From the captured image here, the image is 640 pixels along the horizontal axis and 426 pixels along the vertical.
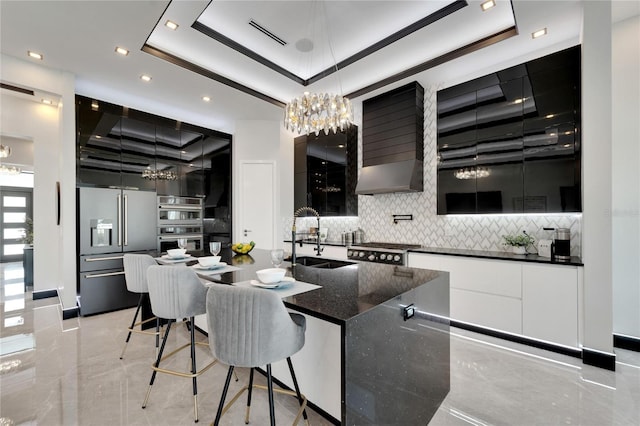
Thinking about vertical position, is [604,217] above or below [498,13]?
below

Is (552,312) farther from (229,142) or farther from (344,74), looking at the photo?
(229,142)

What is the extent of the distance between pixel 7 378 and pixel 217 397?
182 centimetres

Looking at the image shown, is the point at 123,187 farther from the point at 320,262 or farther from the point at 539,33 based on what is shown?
the point at 539,33

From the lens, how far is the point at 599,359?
2432 mm

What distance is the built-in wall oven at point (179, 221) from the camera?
4.63 m

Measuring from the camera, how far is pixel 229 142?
567cm

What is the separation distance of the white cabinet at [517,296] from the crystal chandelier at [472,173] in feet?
3.51

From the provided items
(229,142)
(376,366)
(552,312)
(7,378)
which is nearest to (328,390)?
(376,366)

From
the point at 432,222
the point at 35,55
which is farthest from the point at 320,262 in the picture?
the point at 35,55

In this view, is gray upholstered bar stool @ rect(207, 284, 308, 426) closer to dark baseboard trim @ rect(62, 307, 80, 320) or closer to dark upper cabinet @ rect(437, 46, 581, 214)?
dark upper cabinet @ rect(437, 46, 581, 214)

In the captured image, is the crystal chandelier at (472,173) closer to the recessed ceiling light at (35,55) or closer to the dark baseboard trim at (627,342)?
the dark baseboard trim at (627,342)

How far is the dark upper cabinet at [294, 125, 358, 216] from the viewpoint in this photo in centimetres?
507

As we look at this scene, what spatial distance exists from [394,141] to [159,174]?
12.5 ft

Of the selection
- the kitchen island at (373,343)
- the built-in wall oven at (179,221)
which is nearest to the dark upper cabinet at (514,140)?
the kitchen island at (373,343)
